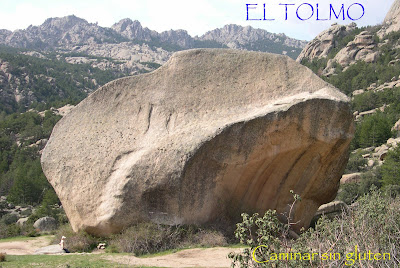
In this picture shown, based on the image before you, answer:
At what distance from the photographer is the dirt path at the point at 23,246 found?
457 inches

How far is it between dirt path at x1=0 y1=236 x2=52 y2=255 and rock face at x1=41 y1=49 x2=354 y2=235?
6.48 feet

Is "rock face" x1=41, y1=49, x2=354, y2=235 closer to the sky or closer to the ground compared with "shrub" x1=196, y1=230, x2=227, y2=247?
closer to the sky

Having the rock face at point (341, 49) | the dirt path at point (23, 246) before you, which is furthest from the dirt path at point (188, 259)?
the rock face at point (341, 49)

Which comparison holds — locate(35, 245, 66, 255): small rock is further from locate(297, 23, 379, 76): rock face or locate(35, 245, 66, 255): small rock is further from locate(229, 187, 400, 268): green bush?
locate(297, 23, 379, 76): rock face

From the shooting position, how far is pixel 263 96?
11109 mm

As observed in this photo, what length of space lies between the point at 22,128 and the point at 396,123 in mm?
49332

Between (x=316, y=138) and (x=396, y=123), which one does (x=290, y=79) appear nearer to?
(x=316, y=138)

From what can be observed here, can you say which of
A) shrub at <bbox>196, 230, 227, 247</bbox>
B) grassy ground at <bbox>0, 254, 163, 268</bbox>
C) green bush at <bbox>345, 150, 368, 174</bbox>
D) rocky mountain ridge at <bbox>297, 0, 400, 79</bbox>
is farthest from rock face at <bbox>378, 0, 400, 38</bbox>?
grassy ground at <bbox>0, 254, 163, 268</bbox>

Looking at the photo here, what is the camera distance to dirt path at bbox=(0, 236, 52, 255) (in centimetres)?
1160

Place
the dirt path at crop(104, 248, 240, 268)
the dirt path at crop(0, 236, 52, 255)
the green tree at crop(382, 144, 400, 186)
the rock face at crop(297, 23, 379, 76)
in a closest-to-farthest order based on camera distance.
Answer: the dirt path at crop(104, 248, 240, 268) < the dirt path at crop(0, 236, 52, 255) < the green tree at crop(382, 144, 400, 186) < the rock face at crop(297, 23, 379, 76)

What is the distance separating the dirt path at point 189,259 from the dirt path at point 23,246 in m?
4.14

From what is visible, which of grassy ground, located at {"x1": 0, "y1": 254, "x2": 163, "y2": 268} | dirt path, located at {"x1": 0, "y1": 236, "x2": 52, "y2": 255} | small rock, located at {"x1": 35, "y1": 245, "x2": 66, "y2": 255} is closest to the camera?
grassy ground, located at {"x1": 0, "y1": 254, "x2": 163, "y2": 268}

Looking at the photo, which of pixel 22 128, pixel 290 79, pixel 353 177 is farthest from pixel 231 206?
pixel 22 128

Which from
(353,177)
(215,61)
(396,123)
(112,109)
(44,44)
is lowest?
(353,177)
